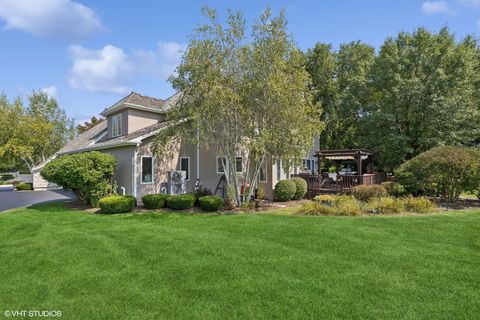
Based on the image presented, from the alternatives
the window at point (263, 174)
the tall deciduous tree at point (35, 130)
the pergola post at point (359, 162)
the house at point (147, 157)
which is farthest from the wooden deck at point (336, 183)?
the tall deciduous tree at point (35, 130)

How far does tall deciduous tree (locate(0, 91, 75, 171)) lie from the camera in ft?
106

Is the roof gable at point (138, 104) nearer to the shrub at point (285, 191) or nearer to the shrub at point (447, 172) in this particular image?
the shrub at point (285, 191)

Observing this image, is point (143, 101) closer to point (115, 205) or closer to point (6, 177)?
Result: point (115, 205)

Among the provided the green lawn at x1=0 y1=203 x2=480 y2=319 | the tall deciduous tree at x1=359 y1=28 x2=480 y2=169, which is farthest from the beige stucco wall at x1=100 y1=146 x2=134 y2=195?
the tall deciduous tree at x1=359 y1=28 x2=480 y2=169

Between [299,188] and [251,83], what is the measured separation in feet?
24.6

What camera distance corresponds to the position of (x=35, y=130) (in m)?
33.1

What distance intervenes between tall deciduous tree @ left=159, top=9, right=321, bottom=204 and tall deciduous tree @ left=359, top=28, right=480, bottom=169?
13.5 meters

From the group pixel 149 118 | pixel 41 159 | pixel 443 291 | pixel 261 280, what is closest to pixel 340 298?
pixel 261 280

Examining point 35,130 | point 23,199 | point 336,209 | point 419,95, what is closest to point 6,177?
point 35,130

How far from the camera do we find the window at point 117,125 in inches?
716

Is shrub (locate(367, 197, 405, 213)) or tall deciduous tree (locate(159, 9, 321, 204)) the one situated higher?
tall deciduous tree (locate(159, 9, 321, 204))

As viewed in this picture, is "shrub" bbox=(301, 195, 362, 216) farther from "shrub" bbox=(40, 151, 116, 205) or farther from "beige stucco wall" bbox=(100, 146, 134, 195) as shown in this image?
"shrub" bbox=(40, 151, 116, 205)

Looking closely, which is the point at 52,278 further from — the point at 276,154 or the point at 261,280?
the point at 276,154

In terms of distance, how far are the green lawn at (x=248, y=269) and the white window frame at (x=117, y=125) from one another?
915 centimetres
